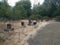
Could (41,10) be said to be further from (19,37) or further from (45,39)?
(45,39)

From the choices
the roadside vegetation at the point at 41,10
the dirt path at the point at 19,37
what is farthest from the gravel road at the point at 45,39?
the roadside vegetation at the point at 41,10

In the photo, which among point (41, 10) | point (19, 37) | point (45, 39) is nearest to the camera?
point (45, 39)

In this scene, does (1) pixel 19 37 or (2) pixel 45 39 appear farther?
(1) pixel 19 37

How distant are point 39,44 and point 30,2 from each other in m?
69.7

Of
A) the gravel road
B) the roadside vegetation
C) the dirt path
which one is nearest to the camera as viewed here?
the dirt path

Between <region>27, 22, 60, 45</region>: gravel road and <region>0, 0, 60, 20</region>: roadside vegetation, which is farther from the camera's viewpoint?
<region>0, 0, 60, 20</region>: roadside vegetation

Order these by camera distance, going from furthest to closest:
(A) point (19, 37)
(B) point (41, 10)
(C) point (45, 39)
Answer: (B) point (41, 10), (A) point (19, 37), (C) point (45, 39)

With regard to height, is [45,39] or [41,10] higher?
[45,39]

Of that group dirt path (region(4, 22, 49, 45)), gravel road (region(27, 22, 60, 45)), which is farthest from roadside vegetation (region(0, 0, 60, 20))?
gravel road (region(27, 22, 60, 45))

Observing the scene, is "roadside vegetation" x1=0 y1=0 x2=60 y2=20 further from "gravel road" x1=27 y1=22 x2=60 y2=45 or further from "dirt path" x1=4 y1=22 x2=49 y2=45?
"gravel road" x1=27 y1=22 x2=60 y2=45

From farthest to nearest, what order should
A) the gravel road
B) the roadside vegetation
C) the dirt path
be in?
the roadside vegetation < the gravel road < the dirt path

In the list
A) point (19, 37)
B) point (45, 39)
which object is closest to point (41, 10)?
point (19, 37)

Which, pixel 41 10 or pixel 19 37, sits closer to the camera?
pixel 19 37

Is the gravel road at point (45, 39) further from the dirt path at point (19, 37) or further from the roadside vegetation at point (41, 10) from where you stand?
the roadside vegetation at point (41, 10)
